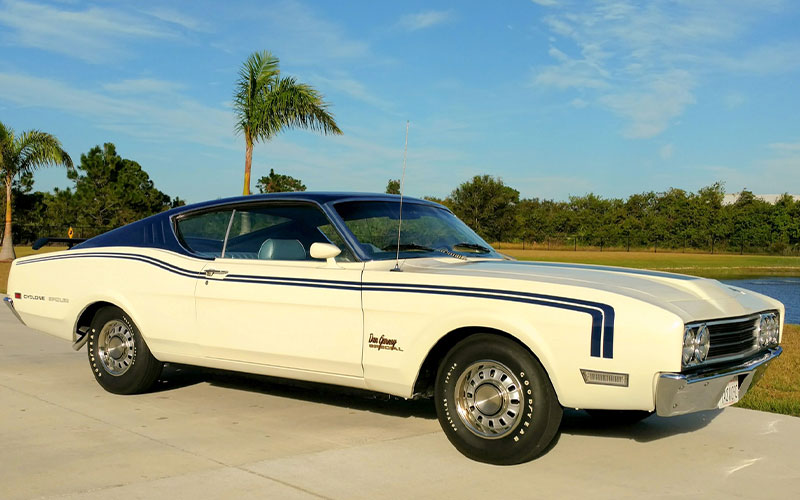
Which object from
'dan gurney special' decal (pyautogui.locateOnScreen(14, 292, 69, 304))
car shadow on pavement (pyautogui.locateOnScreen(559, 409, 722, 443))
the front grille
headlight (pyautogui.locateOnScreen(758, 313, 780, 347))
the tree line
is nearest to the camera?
the front grille

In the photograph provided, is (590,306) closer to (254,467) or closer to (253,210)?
(254,467)

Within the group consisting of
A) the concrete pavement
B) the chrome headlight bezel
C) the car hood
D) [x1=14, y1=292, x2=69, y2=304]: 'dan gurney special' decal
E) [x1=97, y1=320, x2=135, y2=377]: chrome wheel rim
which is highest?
the car hood

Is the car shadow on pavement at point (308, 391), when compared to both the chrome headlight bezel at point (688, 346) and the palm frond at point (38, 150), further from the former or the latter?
the palm frond at point (38, 150)

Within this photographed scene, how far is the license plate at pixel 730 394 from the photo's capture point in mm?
4586

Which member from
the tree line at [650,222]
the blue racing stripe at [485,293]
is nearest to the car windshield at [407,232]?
the blue racing stripe at [485,293]

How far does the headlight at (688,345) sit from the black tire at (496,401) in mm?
738

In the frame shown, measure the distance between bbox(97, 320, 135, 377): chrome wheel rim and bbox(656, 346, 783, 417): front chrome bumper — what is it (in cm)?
422

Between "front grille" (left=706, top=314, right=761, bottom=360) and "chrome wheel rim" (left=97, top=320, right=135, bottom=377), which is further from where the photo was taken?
"chrome wheel rim" (left=97, top=320, right=135, bottom=377)

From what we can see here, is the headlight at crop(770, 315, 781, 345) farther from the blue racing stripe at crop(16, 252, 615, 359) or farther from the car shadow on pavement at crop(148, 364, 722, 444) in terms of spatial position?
the blue racing stripe at crop(16, 252, 615, 359)

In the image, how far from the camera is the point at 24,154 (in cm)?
3203

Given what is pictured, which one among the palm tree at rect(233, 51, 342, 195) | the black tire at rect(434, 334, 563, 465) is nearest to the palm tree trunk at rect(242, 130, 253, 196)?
the palm tree at rect(233, 51, 342, 195)

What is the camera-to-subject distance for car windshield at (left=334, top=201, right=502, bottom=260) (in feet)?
18.6

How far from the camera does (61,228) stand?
50.0 metres

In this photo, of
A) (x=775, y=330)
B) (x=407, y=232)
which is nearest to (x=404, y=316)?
(x=407, y=232)
